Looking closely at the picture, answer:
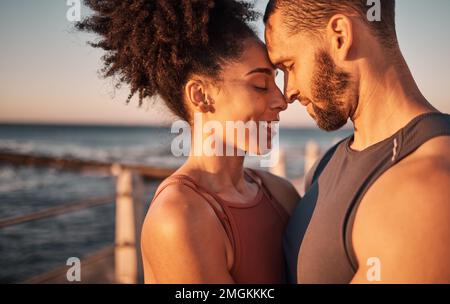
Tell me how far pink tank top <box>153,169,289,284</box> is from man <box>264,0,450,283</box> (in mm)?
109

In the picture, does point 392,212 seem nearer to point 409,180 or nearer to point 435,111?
point 409,180

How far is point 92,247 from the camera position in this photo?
11891 mm

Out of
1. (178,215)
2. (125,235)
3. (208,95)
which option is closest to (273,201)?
(208,95)

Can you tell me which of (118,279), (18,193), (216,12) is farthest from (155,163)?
(216,12)

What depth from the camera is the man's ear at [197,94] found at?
97.7 inches

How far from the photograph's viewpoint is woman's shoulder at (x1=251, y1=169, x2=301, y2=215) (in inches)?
110

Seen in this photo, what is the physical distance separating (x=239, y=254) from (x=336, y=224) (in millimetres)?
520

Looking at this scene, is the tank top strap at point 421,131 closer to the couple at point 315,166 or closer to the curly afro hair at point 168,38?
the couple at point 315,166

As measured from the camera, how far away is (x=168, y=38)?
232 centimetres

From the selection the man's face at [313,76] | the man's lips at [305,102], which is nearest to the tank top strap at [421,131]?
the man's face at [313,76]

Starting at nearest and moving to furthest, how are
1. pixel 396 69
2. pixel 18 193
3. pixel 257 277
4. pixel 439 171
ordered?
1. pixel 439 171
2. pixel 396 69
3. pixel 257 277
4. pixel 18 193

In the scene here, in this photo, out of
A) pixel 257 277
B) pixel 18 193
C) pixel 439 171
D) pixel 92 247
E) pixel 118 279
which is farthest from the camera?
pixel 18 193

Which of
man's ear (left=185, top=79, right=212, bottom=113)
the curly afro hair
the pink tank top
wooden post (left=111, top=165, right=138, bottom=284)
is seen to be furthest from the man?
wooden post (left=111, top=165, right=138, bottom=284)

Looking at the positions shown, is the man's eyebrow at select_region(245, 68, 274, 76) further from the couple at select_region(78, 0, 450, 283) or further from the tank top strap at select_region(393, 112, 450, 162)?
the tank top strap at select_region(393, 112, 450, 162)
